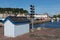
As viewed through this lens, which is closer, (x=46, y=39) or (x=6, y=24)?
(x=46, y=39)

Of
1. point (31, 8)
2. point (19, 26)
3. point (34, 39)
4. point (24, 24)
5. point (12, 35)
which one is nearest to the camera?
point (34, 39)

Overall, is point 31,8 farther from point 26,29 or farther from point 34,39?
point 34,39

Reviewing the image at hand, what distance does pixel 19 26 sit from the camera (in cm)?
2459

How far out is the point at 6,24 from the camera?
2386 cm

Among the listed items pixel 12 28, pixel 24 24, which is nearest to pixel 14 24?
pixel 12 28

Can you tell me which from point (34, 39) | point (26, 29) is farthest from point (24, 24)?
point (34, 39)

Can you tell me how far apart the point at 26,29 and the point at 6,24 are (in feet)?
15.1

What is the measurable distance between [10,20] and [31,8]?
7792 mm

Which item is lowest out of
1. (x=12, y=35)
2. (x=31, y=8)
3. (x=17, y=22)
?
(x=12, y=35)

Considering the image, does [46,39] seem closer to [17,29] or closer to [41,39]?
[41,39]

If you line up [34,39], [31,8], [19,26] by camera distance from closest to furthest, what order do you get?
[34,39], [19,26], [31,8]

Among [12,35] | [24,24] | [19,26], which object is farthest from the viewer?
[24,24]

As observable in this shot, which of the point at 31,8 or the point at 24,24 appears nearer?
the point at 24,24

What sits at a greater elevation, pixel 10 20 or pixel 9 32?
pixel 10 20
